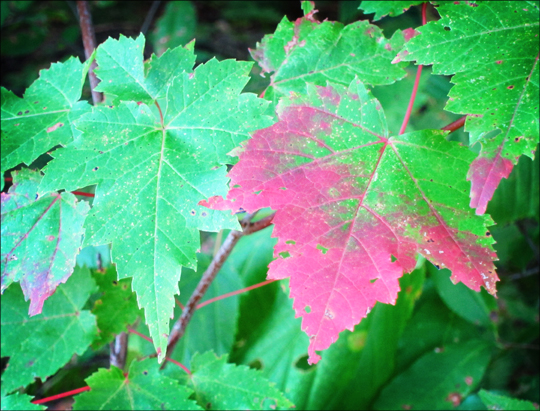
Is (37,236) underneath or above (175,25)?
underneath

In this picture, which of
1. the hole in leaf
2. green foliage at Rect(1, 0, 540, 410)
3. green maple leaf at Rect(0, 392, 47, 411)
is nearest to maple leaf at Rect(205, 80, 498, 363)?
green foliage at Rect(1, 0, 540, 410)

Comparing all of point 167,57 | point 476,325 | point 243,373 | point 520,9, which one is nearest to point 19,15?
point 167,57

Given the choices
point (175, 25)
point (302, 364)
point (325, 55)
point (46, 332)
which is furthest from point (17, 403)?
point (175, 25)

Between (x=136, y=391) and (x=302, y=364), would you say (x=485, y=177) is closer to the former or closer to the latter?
(x=136, y=391)

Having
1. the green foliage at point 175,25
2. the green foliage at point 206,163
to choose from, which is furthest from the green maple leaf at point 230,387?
the green foliage at point 175,25

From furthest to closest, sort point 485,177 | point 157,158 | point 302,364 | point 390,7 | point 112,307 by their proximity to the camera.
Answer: point 302,364, point 112,307, point 390,7, point 157,158, point 485,177
